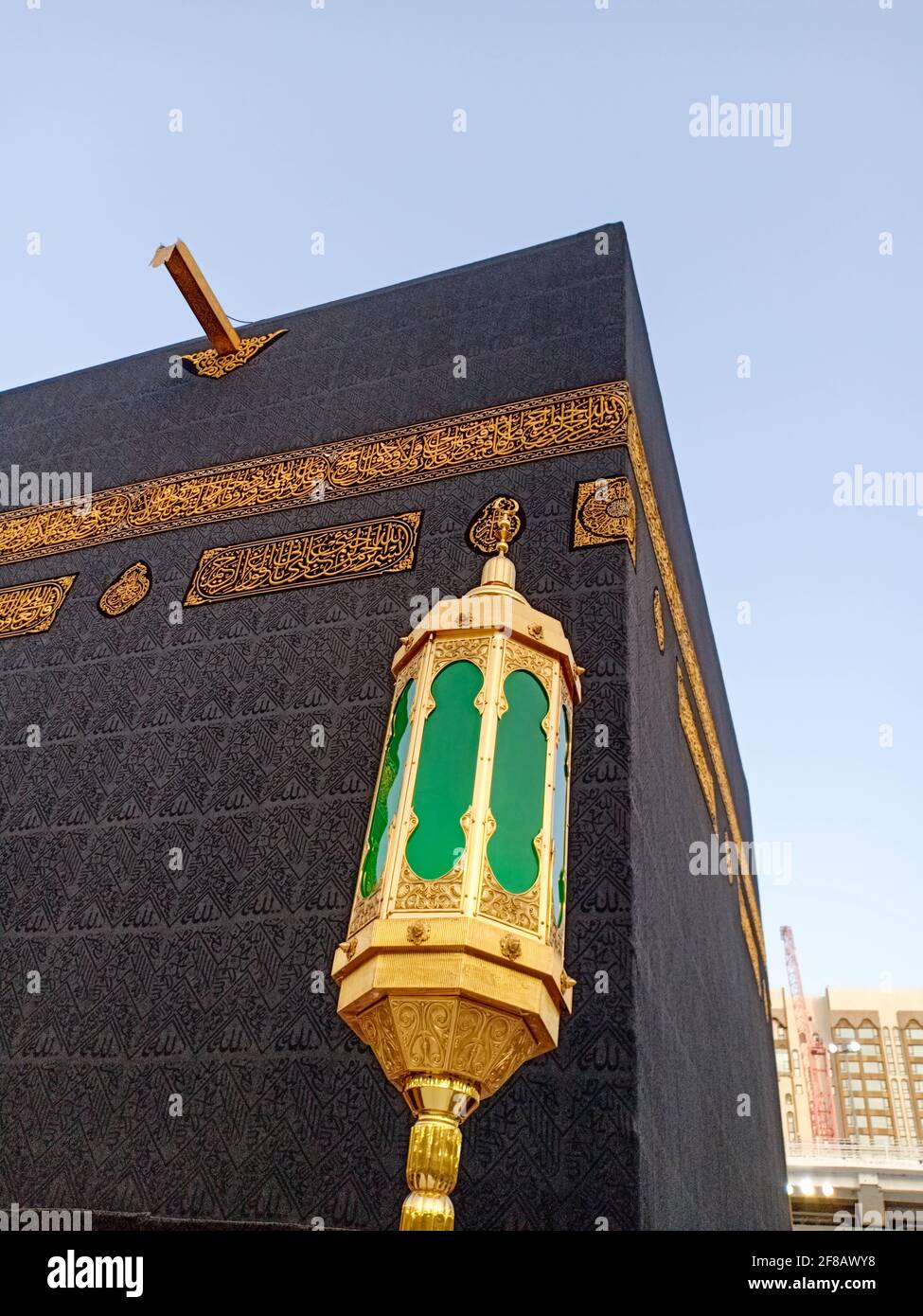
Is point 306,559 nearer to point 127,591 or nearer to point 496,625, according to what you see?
point 127,591

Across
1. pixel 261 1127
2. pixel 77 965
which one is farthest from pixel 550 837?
pixel 77 965

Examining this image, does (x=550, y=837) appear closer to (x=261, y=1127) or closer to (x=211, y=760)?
(x=261, y=1127)

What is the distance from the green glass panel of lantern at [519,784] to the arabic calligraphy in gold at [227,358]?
3.02 m

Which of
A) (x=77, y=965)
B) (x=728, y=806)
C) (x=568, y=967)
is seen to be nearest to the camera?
(x=568, y=967)

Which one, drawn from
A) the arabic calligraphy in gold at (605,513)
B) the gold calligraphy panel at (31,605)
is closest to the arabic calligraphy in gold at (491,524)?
the arabic calligraphy in gold at (605,513)

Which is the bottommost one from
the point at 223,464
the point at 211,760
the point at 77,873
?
the point at 77,873

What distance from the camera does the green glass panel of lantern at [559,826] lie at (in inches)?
40.7

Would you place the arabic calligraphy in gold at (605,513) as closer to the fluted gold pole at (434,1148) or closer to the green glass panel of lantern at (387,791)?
the green glass panel of lantern at (387,791)

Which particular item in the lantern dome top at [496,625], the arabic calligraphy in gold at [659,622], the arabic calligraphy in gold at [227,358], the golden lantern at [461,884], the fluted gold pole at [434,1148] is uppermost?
the arabic calligraphy in gold at [227,358]

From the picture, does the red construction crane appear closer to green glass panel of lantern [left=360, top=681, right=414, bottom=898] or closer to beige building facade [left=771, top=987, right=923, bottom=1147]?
beige building facade [left=771, top=987, right=923, bottom=1147]

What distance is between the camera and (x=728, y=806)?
4949mm

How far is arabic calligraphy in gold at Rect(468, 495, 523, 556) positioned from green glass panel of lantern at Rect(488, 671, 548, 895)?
1.56 metres

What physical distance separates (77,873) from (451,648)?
68.3 inches

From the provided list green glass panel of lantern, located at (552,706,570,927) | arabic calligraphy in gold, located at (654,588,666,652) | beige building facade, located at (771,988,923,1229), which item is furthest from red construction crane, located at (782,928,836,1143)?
green glass panel of lantern, located at (552,706,570,927)
